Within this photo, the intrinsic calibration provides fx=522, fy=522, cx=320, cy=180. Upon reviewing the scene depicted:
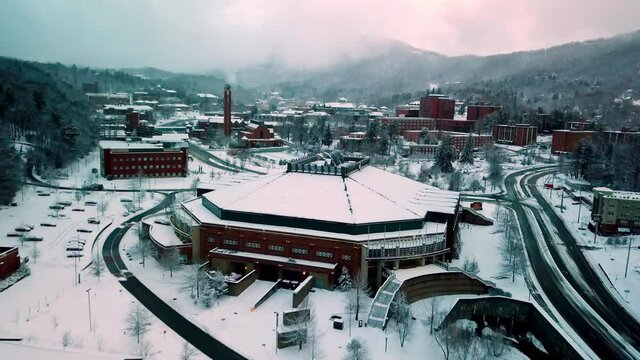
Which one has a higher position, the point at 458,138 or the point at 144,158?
the point at 458,138

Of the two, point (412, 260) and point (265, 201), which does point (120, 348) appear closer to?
point (265, 201)

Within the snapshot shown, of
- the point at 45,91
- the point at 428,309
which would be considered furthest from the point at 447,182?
the point at 45,91

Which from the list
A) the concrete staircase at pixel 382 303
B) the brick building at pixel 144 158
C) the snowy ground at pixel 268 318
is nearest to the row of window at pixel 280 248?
the snowy ground at pixel 268 318

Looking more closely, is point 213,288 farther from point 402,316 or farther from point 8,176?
point 8,176

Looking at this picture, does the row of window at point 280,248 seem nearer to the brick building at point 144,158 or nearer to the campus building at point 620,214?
the campus building at point 620,214

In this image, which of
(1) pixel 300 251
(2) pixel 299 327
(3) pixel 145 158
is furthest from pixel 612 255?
(3) pixel 145 158

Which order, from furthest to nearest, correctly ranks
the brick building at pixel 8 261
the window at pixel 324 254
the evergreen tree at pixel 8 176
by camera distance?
the evergreen tree at pixel 8 176
the window at pixel 324 254
the brick building at pixel 8 261
